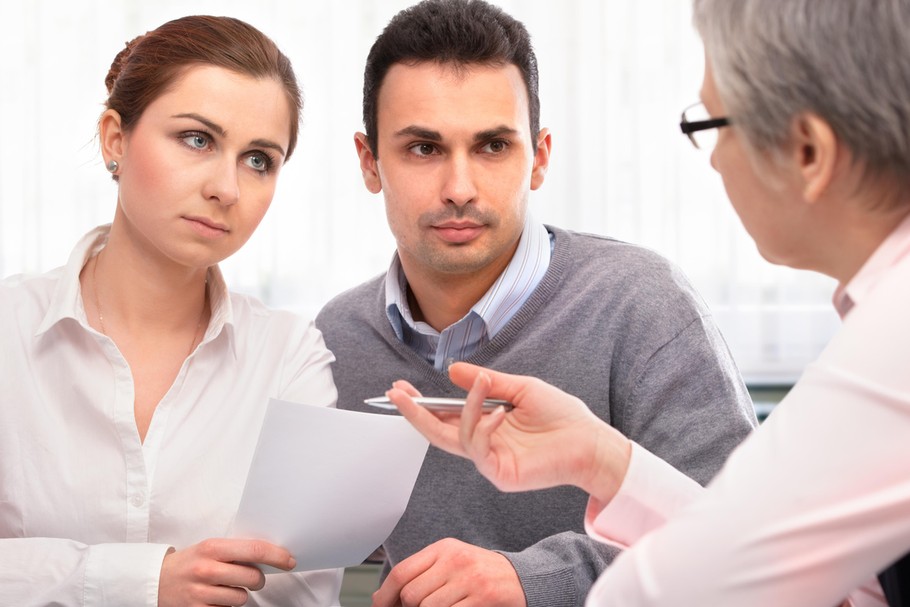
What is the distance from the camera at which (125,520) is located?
140 cm

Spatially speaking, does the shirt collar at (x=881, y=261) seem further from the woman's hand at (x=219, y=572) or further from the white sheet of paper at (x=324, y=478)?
the woman's hand at (x=219, y=572)

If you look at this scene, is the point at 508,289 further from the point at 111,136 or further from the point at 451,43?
the point at 111,136

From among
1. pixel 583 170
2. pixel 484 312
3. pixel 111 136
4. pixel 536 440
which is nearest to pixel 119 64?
pixel 111 136

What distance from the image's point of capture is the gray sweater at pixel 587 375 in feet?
5.15

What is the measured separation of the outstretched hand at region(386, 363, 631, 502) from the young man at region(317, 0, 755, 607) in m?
0.43

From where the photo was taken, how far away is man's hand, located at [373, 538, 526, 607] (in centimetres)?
124

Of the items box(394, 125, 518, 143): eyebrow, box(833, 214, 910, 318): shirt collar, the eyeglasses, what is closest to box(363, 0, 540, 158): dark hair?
box(394, 125, 518, 143): eyebrow

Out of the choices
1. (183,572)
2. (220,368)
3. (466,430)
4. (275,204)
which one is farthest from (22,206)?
(466,430)

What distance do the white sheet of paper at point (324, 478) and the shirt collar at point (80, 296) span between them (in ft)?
1.37

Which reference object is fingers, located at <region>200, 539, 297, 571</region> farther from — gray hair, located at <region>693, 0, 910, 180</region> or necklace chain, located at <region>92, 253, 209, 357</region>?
gray hair, located at <region>693, 0, 910, 180</region>

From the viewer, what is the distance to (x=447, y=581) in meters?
1.26

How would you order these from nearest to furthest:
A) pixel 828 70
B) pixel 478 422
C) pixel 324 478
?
1. pixel 828 70
2. pixel 478 422
3. pixel 324 478

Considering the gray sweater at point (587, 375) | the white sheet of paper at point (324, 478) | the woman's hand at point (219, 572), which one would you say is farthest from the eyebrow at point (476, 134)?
the woman's hand at point (219, 572)

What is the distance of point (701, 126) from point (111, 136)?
0.98m
